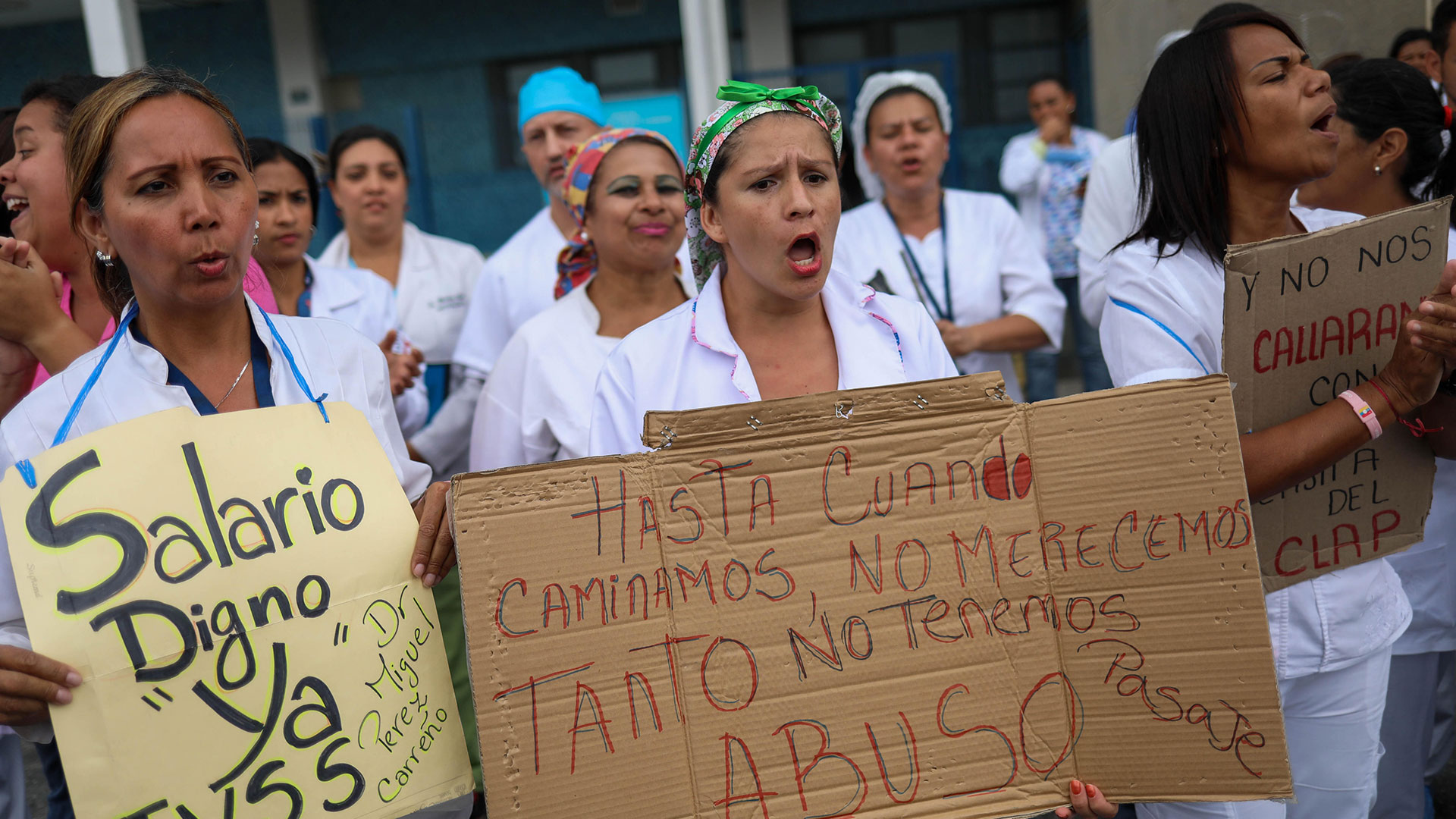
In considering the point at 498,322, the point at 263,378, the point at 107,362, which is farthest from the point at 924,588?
the point at 498,322

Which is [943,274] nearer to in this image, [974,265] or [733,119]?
[974,265]

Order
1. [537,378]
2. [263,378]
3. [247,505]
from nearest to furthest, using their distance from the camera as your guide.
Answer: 1. [247,505]
2. [263,378]
3. [537,378]

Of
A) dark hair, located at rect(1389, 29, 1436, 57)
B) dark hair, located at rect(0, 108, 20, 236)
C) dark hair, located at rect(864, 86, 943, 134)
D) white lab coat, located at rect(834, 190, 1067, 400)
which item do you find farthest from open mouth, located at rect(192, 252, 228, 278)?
dark hair, located at rect(1389, 29, 1436, 57)

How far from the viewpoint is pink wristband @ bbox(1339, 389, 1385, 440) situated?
6.82 ft

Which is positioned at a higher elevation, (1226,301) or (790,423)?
(1226,301)

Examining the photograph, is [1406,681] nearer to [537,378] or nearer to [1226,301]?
[1226,301]

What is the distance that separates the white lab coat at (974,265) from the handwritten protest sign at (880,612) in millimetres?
2286

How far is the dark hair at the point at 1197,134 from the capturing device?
2.30 metres

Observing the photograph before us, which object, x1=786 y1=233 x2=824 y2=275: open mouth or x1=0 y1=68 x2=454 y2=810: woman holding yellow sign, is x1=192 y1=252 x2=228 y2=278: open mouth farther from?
x1=786 y1=233 x2=824 y2=275: open mouth

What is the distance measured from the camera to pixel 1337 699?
7.29ft

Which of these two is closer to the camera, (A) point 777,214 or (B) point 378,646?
(B) point 378,646

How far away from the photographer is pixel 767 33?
42.4 feet

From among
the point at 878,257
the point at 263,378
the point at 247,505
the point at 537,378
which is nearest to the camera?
the point at 247,505

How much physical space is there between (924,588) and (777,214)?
0.81m
